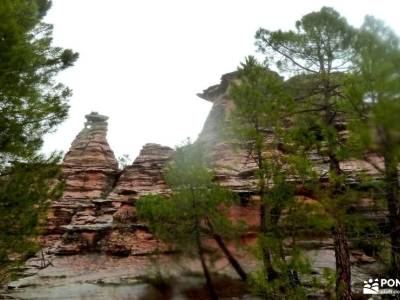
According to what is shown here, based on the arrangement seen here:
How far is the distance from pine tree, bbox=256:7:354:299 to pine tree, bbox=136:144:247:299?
477cm

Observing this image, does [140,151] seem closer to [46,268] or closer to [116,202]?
[116,202]

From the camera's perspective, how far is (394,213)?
10586 millimetres

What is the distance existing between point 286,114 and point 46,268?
1623cm

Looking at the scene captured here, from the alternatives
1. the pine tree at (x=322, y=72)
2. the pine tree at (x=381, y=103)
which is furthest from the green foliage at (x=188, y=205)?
the pine tree at (x=381, y=103)

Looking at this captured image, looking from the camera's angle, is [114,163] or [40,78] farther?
[114,163]

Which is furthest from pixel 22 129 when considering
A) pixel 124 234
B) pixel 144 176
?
pixel 144 176

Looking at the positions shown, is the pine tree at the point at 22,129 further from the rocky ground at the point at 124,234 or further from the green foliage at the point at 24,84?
the rocky ground at the point at 124,234

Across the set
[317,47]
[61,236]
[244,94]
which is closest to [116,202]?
[61,236]

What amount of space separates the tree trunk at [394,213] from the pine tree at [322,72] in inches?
45.7

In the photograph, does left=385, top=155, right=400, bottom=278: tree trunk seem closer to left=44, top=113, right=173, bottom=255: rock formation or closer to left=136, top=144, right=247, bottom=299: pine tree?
left=136, top=144, right=247, bottom=299: pine tree

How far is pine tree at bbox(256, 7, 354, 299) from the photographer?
449 inches

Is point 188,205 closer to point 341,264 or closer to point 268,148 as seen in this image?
point 268,148

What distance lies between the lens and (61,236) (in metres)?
27.0

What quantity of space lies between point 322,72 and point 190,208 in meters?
7.23
